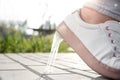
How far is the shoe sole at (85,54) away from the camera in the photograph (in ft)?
3.79

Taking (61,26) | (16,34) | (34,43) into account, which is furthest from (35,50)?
(61,26)

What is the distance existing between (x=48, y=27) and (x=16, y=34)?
3.30 ft

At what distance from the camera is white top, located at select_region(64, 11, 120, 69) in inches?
47.3

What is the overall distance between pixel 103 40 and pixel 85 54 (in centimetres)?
12

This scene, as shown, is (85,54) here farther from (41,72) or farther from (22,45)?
(22,45)

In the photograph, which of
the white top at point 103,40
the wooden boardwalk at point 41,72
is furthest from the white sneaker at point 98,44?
the wooden boardwalk at point 41,72

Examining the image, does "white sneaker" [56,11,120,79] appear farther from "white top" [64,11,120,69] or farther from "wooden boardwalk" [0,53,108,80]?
"wooden boardwalk" [0,53,108,80]

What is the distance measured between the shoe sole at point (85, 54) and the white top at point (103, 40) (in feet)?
0.06

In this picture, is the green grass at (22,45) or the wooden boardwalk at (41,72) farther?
the green grass at (22,45)

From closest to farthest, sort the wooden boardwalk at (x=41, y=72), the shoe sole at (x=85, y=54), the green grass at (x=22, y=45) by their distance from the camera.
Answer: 1. the shoe sole at (x=85, y=54)
2. the wooden boardwalk at (x=41, y=72)
3. the green grass at (x=22, y=45)

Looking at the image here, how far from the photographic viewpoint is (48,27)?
7.56 metres

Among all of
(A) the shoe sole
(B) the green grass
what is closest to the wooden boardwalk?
(A) the shoe sole

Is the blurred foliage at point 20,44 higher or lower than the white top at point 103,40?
lower

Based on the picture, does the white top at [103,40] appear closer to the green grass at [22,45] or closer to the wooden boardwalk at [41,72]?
the wooden boardwalk at [41,72]
